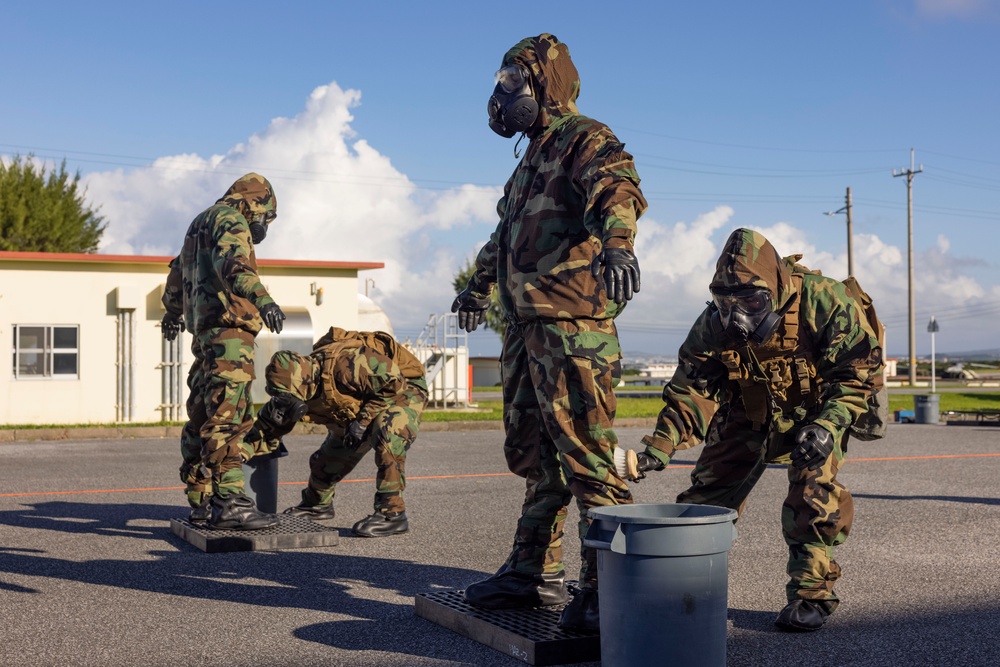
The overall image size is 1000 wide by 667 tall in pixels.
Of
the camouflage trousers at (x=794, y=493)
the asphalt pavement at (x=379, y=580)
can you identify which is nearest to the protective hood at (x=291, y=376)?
the asphalt pavement at (x=379, y=580)

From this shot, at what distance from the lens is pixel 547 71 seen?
4922mm

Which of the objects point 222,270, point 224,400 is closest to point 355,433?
point 224,400

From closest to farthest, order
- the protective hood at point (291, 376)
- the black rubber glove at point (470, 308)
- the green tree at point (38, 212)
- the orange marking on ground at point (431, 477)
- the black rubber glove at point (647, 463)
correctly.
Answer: the black rubber glove at point (647, 463) → the black rubber glove at point (470, 308) → the protective hood at point (291, 376) → the orange marking on ground at point (431, 477) → the green tree at point (38, 212)

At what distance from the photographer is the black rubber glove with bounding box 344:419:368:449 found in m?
7.71

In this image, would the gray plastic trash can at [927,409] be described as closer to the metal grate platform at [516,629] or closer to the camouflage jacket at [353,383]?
the camouflage jacket at [353,383]

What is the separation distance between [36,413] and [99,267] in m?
3.11

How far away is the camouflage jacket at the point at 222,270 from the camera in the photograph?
283 inches

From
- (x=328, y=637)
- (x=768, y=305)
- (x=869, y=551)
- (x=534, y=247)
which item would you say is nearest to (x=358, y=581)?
(x=328, y=637)

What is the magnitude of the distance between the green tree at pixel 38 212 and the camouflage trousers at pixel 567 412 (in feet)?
137

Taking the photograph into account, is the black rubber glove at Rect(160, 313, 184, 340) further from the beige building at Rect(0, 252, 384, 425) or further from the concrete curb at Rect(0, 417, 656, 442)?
the beige building at Rect(0, 252, 384, 425)

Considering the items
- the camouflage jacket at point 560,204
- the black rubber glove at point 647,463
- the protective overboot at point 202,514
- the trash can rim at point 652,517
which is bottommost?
the protective overboot at point 202,514

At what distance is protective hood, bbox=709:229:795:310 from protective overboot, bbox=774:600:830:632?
4.30ft

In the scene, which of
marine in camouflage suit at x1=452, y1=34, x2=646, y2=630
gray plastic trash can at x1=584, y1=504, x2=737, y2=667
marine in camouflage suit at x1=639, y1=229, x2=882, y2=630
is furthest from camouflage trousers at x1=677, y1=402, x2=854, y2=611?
gray plastic trash can at x1=584, y1=504, x2=737, y2=667

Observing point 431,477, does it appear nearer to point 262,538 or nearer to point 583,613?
point 262,538
